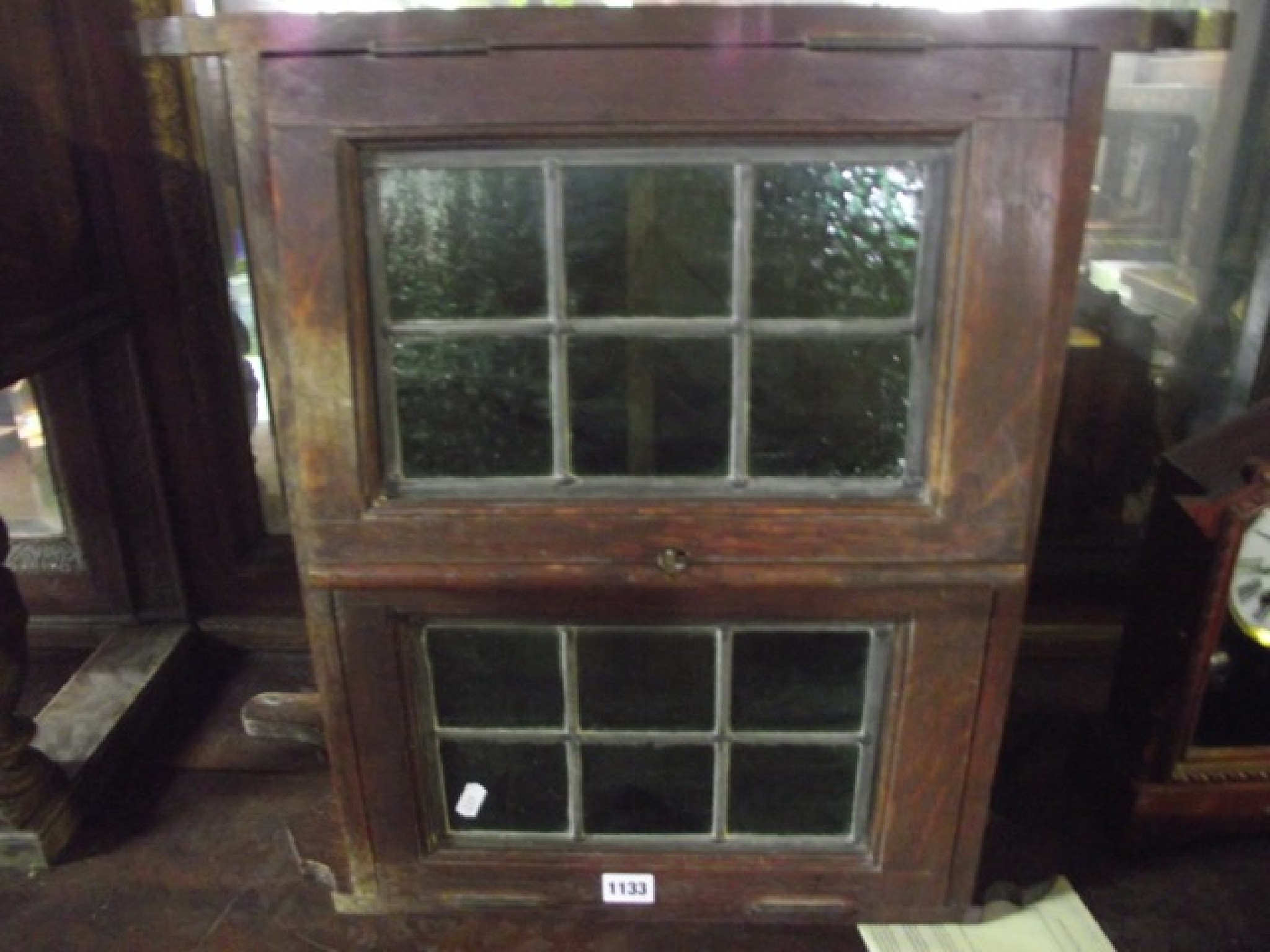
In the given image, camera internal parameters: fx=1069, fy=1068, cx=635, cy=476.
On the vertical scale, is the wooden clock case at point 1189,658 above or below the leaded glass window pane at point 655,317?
below

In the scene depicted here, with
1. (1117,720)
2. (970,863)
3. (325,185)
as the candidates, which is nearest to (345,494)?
(325,185)

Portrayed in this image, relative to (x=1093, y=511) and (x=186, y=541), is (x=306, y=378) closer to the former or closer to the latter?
(x=186, y=541)

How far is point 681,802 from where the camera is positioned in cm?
99

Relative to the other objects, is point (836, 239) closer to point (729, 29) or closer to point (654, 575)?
point (729, 29)

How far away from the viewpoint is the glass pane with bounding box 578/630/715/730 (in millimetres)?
921

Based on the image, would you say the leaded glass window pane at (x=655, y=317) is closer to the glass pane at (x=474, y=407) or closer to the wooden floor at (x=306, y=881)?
the glass pane at (x=474, y=407)

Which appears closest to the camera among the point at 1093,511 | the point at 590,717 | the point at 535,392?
the point at 535,392

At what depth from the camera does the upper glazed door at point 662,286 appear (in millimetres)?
729

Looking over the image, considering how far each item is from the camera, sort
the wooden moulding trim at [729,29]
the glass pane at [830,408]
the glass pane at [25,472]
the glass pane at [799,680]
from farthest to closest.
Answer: the glass pane at [25,472] → the glass pane at [799,680] → the glass pane at [830,408] → the wooden moulding trim at [729,29]

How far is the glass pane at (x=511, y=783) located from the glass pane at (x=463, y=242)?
0.41 metres

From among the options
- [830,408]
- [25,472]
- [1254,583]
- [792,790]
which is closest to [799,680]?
[792,790]

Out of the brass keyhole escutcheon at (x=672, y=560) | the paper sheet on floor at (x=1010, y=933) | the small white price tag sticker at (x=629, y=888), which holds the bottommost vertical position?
the paper sheet on floor at (x=1010, y=933)

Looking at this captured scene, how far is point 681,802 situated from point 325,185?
620mm

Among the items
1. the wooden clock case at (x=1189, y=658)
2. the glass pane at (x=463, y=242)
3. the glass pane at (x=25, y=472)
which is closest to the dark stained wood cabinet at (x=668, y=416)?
the glass pane at (x=463, y=242)
